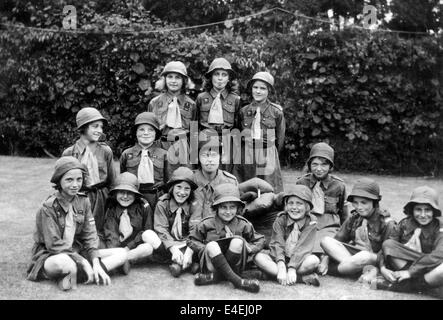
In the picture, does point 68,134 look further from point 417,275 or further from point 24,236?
point 417,275

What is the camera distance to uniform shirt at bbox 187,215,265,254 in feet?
15.0

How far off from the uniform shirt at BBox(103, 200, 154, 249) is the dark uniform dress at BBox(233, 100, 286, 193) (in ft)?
5.60

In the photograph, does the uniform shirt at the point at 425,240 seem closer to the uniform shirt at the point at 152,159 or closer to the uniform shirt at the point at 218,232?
the uniform shirt at the point at 218,232

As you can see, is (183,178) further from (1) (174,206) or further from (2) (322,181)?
(2) (322,181)

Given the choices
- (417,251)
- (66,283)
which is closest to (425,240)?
(417,251)

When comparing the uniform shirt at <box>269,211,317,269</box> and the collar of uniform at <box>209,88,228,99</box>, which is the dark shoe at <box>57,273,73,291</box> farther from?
the collar of uniform at <box>209,88,228,99</box>

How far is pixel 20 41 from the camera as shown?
988 centimetres

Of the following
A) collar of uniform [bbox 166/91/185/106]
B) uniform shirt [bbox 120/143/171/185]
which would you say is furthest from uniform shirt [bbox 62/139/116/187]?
collar of uniform [bbox 166/91/185/106]

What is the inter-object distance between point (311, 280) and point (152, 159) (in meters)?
2.12

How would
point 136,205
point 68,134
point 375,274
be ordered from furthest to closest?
point 68,134 → point 136,205 → point 375,274

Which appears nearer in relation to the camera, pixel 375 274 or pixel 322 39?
pixel 375 274

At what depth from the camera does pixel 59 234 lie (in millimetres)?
4238
